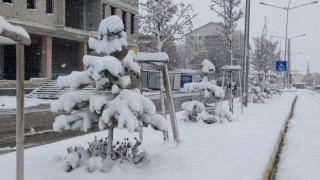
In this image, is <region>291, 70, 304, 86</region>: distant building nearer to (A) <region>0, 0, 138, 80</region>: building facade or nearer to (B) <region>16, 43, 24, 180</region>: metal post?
(A) <region>0, 0, 138, 80</region>: building facade

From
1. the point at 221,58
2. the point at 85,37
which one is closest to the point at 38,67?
the point at 85,37

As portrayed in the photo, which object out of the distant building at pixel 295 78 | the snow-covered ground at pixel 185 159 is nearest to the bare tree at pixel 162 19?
the snow-covered ground at pixel 185 159

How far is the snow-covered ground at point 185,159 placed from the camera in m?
5.12

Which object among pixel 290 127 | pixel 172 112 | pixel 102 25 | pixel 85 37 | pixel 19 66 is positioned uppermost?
pixel 85 37

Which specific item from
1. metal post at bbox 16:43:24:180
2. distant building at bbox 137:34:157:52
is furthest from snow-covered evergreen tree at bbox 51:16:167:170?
distant building at bbox 137:34:157:52

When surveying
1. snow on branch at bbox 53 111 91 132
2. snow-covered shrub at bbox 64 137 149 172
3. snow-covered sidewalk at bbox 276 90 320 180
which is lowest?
snow-covered sidewalk at bbox 276 90 320 180

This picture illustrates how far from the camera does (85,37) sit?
3500cm

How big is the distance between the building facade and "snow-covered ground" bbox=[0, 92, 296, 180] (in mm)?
20286

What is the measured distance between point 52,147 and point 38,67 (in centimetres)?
2808

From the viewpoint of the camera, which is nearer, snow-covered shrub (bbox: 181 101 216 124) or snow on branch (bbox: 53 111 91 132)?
snow on branch (bbox: 53 111 91 132)

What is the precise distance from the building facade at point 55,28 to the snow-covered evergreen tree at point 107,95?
21.9 metres

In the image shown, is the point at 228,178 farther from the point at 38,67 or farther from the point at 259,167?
the point at 38,67

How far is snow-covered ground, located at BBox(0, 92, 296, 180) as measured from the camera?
512 cm

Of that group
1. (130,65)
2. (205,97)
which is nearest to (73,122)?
(130,65)
